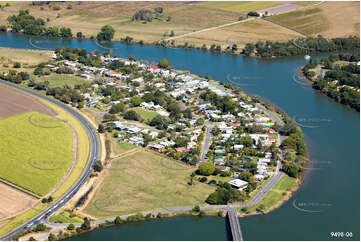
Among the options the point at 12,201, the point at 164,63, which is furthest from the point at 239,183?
the point at 164,63

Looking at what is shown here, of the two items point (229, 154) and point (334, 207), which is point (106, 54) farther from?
point (334, 207)

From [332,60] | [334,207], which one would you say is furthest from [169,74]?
[334,207]

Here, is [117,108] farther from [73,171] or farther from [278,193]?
[278,193]

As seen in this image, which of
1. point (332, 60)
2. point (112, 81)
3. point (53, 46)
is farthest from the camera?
point (53, 46)

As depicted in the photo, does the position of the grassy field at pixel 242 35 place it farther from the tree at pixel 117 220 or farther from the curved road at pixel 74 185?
the tree at pixel 117 220

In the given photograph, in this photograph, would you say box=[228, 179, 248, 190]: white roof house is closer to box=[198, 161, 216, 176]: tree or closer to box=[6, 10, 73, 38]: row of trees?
box=[198, 161, 216, 176]: tree

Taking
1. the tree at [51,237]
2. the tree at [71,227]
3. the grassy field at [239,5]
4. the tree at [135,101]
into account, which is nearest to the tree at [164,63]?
the tree at [135,101]

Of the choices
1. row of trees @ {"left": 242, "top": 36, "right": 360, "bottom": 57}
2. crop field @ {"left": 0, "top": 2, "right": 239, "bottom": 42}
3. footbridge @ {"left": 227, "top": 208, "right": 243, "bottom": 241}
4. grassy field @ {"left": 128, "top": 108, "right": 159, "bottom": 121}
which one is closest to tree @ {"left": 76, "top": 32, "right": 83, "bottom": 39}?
crop field @ {"left": 0, "top": 2, "right": 239, "bottom": 42}
